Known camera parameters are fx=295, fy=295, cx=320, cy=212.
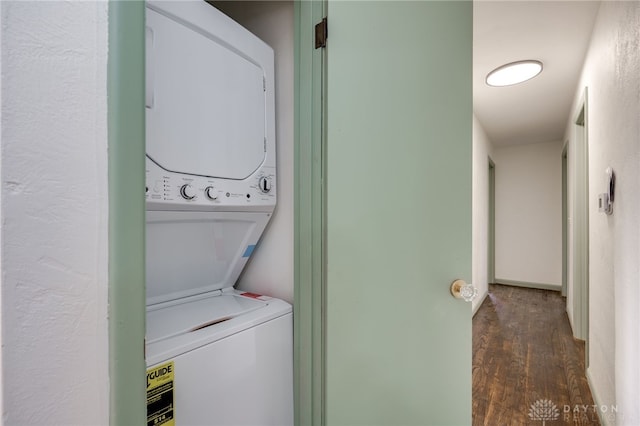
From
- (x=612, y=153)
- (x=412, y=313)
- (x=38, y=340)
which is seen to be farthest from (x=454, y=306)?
(x=612, y=153)

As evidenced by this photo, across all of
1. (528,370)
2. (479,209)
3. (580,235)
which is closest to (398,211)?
(528,370)

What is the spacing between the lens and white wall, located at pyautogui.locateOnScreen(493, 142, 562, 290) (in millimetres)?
4652

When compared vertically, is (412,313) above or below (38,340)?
below

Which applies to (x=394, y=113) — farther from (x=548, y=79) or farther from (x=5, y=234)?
(x=548, y=79)

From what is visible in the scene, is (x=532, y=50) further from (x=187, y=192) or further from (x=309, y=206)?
(x=187, y=192)

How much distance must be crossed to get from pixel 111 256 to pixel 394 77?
88 cm

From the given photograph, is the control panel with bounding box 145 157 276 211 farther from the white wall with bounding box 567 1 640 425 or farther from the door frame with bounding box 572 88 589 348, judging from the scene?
the door frame with bounding box 572 88 589 348

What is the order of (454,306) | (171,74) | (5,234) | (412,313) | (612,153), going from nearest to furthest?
1. (5,234)
2. (171,74)
3. (412,313)
4. (454,306)
5. (612,153)

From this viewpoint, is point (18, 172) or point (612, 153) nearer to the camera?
point (18, 172)

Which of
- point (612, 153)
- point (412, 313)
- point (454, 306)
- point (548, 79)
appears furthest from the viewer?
point (548, 79)

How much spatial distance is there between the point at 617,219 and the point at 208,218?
6.01ft

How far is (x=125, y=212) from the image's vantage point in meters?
0.47

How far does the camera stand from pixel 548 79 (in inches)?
106

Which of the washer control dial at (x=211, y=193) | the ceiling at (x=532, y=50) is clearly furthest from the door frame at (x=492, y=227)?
the washer control dial at (x=211, y=193)
